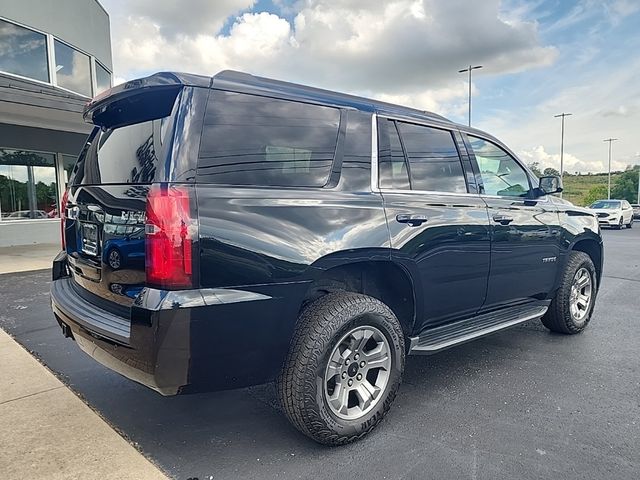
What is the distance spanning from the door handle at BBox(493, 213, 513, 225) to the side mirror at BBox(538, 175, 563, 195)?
2.47 feet

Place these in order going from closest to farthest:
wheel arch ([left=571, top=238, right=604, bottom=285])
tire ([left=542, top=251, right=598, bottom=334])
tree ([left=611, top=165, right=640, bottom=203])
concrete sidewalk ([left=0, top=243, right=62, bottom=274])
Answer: tire ([left=542, top=251, right=598, bottom=334])
wheel arch ([left=571, top=238, right=604, bottom=285])
concrete sidewalk ([left=0, top=243, right=62, bottom=274])
tree ([left=611, top=165, right=640, bottom=203])

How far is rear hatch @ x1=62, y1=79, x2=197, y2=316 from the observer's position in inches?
80.7

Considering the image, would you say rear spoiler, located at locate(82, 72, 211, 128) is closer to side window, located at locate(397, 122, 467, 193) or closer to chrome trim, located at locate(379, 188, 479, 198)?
chrome trim, located at locate(379, 188, 479, 198)

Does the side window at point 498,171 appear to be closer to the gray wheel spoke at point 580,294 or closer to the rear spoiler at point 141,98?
the gray wheel spoke at point 580,294

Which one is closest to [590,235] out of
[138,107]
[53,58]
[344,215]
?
[344,215]

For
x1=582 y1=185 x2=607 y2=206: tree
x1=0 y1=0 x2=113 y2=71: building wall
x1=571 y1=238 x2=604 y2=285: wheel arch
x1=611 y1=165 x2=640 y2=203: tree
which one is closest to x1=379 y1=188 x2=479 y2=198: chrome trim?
x1=571 y1=238 x2=604 y2=285: wheel arch

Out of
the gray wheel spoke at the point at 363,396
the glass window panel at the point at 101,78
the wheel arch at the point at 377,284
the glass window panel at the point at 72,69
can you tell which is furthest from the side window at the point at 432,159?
the glass window panel at the point at 101,78

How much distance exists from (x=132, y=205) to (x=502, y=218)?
2708 mm

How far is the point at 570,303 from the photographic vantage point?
4.42 meters

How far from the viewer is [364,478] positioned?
227 centimetres

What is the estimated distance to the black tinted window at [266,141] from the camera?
2.25 metres

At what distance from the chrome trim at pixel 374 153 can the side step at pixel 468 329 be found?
1.04m

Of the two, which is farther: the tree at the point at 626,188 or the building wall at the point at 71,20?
the tree at the point at 626,188

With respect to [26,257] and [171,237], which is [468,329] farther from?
[26,257]
